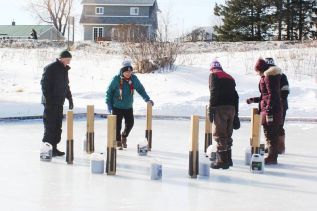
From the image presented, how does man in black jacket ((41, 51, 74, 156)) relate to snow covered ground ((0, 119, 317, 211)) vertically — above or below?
above

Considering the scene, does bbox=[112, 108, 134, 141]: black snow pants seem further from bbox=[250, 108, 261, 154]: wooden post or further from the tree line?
the tree line

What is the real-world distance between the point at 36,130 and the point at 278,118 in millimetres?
6176

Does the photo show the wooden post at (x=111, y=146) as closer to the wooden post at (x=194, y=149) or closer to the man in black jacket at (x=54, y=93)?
the wooden post at (x=194, y=149)

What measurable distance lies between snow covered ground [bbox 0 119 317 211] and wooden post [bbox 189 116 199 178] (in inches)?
5.9

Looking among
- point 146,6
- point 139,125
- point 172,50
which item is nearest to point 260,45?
point 172,50

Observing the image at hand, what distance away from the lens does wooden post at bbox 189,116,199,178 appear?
27.0ft

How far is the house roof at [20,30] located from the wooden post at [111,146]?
212ft

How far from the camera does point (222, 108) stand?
896 cm

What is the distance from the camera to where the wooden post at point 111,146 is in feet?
27.2

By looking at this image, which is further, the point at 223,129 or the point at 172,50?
the point at 172,50

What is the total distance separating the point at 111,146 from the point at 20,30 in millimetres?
69176

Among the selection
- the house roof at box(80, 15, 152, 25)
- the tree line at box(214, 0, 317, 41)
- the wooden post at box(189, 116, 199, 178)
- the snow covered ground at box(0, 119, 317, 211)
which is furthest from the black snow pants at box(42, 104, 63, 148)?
the house roof at box(80, 15, 152, 25)

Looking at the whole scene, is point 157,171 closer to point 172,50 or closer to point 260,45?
point 172,50

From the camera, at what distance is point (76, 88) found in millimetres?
22906
